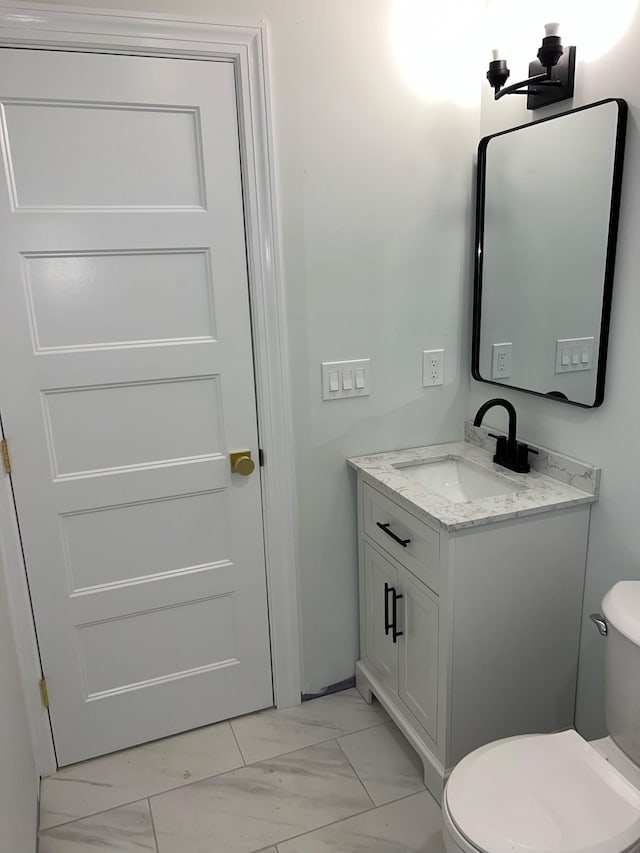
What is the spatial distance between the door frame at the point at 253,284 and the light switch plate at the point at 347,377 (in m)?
0.14

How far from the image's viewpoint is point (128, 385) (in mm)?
1873

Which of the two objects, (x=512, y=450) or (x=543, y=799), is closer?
(x=543, y=799)

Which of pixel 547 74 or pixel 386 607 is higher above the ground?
pixel 547 74

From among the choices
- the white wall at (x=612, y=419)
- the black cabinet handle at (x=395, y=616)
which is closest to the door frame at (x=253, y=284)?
the black cabinet handle at (x=395, y=616)

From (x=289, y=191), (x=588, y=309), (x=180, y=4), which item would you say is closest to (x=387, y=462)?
(x=588, y=309)

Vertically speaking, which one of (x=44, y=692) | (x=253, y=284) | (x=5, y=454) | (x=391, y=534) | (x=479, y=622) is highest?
(x=253, y=284)

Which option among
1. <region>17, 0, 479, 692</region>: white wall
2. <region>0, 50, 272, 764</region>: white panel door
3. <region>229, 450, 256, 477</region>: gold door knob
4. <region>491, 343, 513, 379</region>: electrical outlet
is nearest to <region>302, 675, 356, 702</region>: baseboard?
<region>17, 0, 479, 692</region>: white wall

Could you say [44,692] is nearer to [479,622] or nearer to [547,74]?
[479,622]

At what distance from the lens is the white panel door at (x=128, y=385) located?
1.70 meters

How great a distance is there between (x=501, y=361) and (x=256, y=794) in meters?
1.55


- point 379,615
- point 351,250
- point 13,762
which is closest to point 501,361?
point 351,250

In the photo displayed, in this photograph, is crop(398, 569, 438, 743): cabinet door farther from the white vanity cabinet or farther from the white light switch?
the white light switch

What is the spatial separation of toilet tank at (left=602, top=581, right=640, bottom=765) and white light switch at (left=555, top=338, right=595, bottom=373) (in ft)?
2.02

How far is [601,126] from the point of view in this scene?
1624mm
